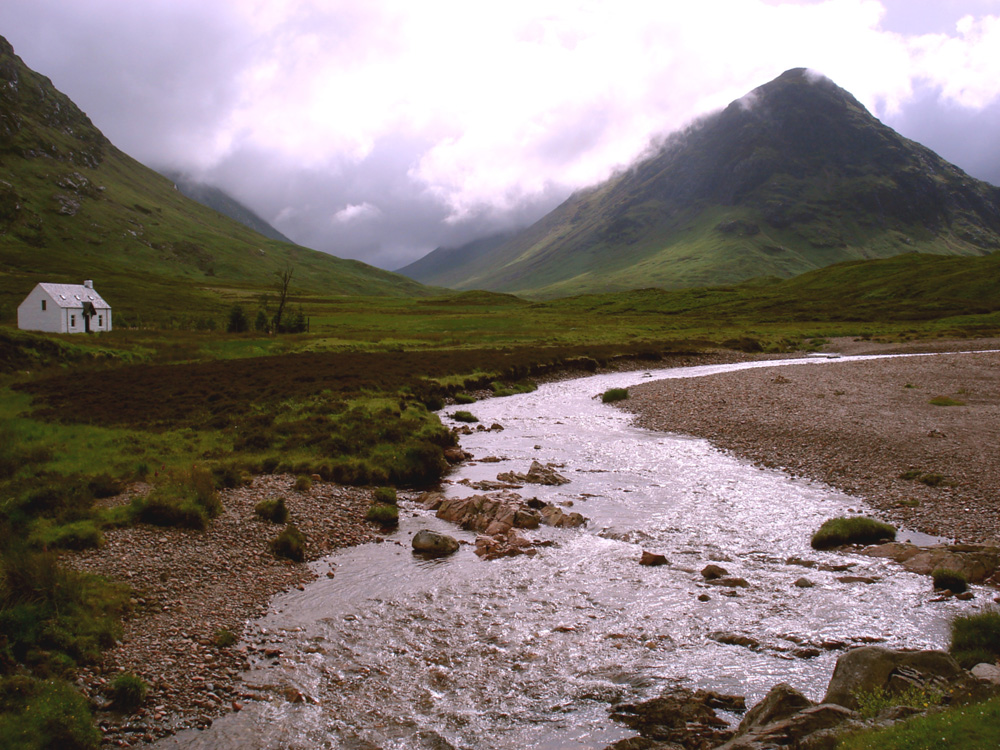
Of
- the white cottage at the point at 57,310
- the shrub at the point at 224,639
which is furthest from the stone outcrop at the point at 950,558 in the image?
the white cottage at the point at 57,310

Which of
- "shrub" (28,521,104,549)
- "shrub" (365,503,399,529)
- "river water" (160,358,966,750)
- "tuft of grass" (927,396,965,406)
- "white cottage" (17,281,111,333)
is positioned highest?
"white cottage" (17,281,111,333)

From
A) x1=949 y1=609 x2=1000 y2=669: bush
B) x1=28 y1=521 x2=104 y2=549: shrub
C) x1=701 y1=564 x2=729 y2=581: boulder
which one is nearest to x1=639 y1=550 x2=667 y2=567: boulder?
x1=701 y1=564 x2=729 y2=581: boulder

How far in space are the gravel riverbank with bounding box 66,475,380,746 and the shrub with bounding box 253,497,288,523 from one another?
0.24 metres

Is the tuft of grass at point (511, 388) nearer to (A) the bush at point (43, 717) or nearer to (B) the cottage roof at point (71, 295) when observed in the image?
(A) the bush at point (43, 717)

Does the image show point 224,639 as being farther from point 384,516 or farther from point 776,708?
point 776,708

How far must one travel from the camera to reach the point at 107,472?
21.8 metres

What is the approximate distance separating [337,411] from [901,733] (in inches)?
1245

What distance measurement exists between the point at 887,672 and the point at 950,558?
8.37m

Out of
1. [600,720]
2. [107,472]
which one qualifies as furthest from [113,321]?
[600,720]

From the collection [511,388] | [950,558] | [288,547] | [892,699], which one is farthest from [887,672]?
[511,388]

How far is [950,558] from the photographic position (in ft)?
52.1

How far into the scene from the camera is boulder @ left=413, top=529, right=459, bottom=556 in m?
18.6

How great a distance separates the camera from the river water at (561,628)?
1090 centimetres

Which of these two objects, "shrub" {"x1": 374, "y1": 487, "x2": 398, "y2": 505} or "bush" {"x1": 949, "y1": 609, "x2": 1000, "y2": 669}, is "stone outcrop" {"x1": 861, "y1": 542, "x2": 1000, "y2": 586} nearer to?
"bush" {"x1": 949, "y1": 609, "x2": 1000, "y2": 669}
